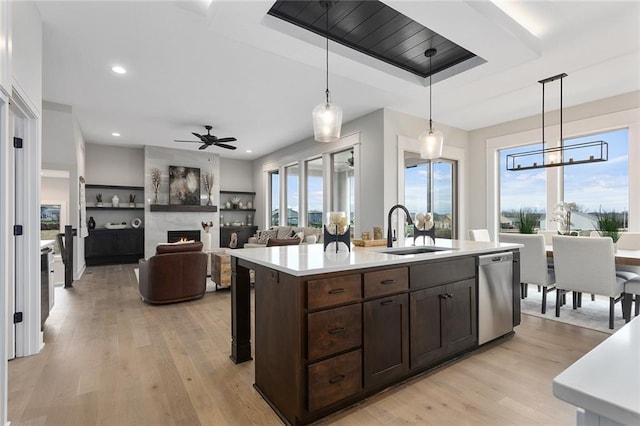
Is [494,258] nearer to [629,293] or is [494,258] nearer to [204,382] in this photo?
[629,293]

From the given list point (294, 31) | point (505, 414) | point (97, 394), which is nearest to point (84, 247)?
point (97, 394)

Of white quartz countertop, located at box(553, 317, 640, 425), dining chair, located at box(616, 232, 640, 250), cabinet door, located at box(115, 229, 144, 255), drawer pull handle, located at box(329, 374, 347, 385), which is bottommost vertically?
drawer pull handle, located at box(329, 374, 347, 385)

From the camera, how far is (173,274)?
422 centimetres

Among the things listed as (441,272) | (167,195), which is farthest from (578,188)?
(167,195)

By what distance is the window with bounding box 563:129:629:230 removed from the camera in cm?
448

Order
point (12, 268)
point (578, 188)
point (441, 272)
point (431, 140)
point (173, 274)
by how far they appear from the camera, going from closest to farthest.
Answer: point (441, 272) → point (12, 268) → point (431, 140) → point (173, 274) → point (578, 188)

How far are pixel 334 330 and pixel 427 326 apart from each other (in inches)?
33.8

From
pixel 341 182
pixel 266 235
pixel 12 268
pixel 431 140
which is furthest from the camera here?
pixel 266 235

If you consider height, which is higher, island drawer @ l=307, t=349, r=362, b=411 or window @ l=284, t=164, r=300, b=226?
window @ l=284, t=164, r=300, b=226

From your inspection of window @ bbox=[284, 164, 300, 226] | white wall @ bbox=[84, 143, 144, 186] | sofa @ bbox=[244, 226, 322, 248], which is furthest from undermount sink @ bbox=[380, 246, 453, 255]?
white wall @ bbox=[84, 143, 144, 186]

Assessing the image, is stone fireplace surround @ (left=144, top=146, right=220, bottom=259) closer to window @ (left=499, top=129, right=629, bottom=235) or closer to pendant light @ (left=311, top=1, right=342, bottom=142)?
pendant light @ (left=311, top=1, right=342, bottom=142)

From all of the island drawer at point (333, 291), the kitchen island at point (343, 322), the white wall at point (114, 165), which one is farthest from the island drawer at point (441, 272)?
the white wall at point (114, 165)

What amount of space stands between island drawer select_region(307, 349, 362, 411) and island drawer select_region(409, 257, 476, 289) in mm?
675

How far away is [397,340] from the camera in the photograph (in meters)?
2.12
